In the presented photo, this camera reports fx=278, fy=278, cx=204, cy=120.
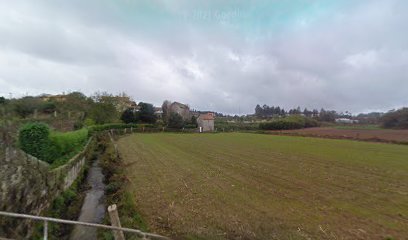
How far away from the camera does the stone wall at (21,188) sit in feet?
21.3

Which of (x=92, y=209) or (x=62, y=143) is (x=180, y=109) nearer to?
(x=62, y=143)

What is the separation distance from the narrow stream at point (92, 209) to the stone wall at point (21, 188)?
1499 mm

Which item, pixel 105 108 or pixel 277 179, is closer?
pixel 277 179

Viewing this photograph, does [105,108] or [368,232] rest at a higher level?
[105,108]

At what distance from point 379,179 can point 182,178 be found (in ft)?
40.9

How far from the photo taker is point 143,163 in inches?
915

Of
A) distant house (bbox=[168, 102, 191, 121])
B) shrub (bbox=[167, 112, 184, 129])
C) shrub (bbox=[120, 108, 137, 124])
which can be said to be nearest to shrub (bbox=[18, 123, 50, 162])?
shrub (bbox=[167, 112, 184, 129])

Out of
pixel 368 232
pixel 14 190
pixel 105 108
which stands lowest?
pixel 368 232

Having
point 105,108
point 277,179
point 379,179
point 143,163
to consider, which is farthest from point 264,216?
point 105,108

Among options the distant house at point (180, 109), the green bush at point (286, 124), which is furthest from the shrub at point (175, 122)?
the green bush at point (286, 124)

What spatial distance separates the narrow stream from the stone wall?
1499 millimetres

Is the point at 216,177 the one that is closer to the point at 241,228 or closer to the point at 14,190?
the point at 241,228

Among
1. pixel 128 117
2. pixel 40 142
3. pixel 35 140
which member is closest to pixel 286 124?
pixel 128 117

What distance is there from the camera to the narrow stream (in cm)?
948
